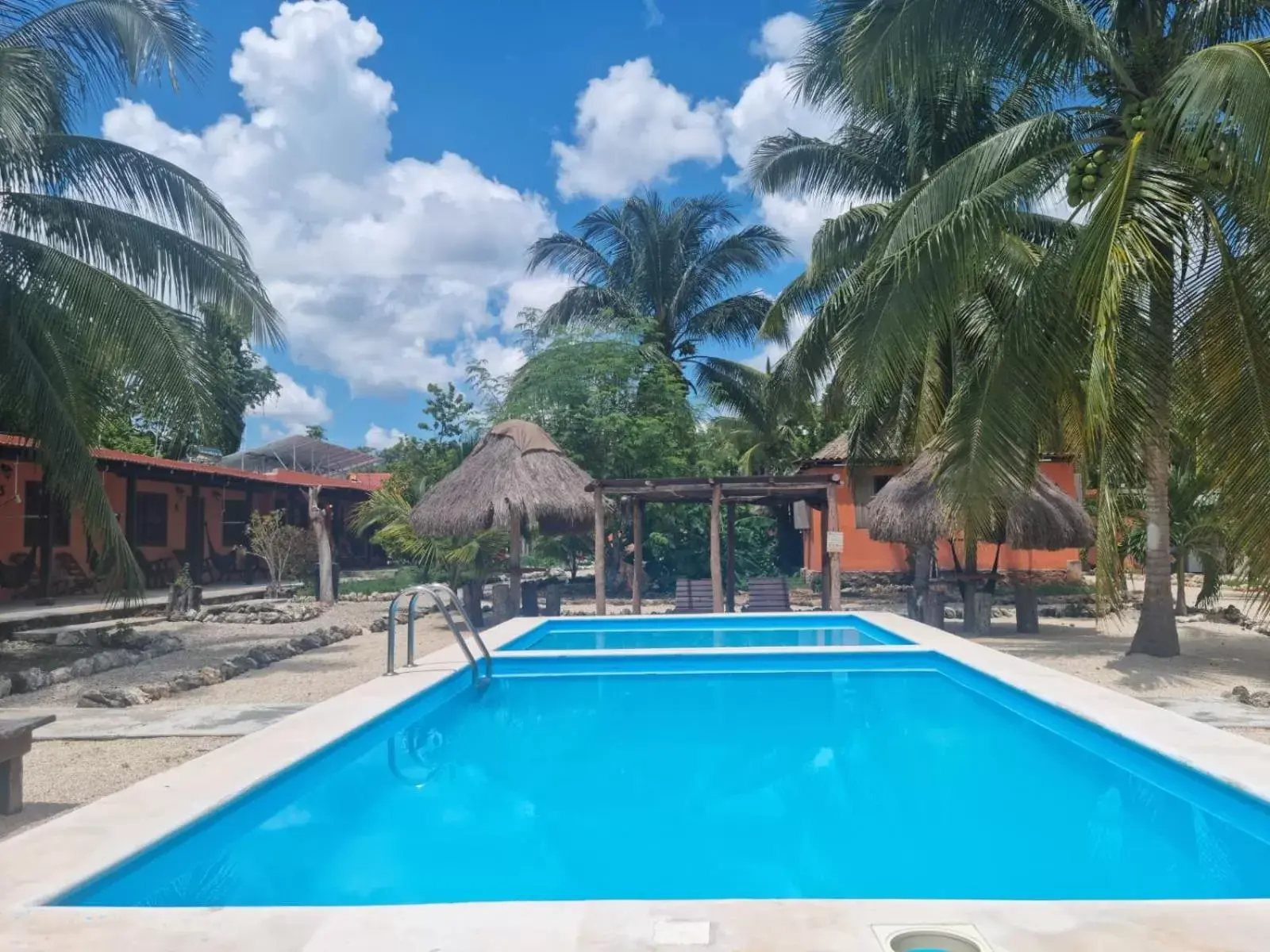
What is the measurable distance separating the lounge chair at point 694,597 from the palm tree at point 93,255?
700cm

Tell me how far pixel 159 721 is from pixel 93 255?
18.0 feet

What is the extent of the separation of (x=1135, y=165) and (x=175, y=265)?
9252 mm

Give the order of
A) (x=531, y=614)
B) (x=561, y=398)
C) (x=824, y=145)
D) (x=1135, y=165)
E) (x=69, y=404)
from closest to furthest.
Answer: (x=1135, y=165) < (x=69, y=404) < (x=531, y=614) < (x=824, y=145) < (x=561, y=398)

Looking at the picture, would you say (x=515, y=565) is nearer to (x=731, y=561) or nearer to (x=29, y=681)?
(x=731, y=561)

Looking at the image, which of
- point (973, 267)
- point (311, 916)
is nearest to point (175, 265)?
point (973, 267)

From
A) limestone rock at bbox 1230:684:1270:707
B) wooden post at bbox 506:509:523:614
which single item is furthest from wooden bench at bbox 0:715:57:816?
wooden post at bbox 506:509:523:614

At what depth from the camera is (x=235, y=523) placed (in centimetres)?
2291

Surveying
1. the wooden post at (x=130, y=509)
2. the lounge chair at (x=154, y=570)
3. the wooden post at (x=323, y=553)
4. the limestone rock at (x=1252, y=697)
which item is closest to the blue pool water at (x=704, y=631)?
the limestone rock at (x=1252, y=697)

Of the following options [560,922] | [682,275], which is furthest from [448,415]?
[560,922]

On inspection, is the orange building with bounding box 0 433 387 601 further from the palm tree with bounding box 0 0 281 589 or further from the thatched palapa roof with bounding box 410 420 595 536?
the thatched palapa roof with bounding box 410 420 595 536

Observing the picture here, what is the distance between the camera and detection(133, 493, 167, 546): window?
19.4 m

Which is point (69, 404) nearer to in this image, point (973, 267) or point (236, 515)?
point (973, 267)

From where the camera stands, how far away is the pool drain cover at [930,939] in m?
2.66

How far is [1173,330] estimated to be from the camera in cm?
830
